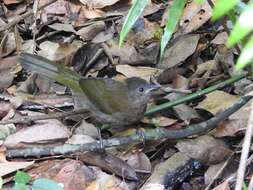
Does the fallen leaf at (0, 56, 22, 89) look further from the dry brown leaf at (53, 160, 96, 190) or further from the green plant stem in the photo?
the green plant stem

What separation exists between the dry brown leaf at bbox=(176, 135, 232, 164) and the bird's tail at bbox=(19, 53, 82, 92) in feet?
3.02

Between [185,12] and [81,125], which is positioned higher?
[185,12]

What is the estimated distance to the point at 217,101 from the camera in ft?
10.7

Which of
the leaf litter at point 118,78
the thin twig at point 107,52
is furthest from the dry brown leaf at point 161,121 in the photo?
the thin twig at point 107,52

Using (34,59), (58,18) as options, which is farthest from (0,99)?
(58,18)

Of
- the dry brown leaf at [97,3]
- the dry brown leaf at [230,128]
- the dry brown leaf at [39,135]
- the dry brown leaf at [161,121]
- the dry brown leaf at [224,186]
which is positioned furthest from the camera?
the dry brown leaf at [97,3]

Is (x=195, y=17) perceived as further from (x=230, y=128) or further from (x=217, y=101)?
(x=230, y=128)

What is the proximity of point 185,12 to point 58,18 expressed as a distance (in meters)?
1.11

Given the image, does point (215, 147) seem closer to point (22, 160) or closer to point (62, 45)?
point (22, 160)

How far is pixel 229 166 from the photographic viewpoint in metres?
2.90

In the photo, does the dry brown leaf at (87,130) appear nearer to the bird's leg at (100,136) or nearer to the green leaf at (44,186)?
the bird's leg at (100,136)

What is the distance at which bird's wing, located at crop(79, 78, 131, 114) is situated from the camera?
3447 millimetres

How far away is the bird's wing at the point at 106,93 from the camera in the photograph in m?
3.45

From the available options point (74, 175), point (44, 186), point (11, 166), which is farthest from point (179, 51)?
point (44, 186)
